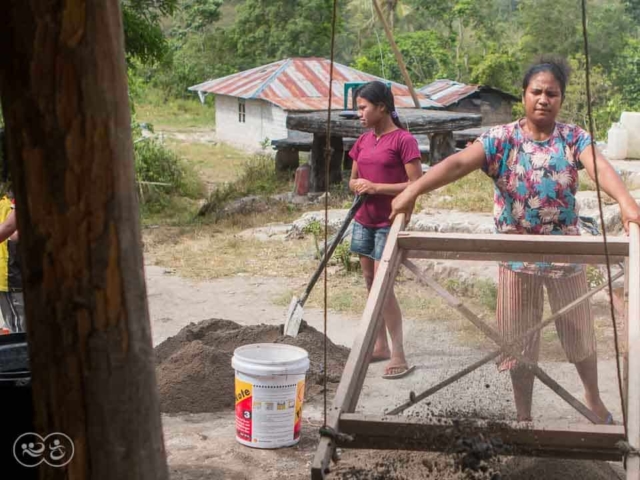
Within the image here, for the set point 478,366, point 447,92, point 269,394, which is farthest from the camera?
point 447,92

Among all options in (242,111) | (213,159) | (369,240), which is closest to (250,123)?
(242,111)

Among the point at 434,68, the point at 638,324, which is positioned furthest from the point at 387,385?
the point at 434,68

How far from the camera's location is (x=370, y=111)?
5.20 meters

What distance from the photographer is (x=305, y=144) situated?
16703 millimetres

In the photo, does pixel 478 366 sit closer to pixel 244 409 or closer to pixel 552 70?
pixel 244 409

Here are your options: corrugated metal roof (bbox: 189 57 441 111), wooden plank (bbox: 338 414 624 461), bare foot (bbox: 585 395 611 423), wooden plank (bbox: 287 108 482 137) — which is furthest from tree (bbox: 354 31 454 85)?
wooden plank (bbox: 338 414 624 461)

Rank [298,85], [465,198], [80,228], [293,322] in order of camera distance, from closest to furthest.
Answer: [80,228], [293,322], [465,198], [298,85]

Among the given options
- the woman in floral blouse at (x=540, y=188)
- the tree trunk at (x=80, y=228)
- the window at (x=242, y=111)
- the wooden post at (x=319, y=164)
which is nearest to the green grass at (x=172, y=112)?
the window at (x=242, y=111)

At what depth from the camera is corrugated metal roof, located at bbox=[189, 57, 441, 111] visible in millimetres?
23234

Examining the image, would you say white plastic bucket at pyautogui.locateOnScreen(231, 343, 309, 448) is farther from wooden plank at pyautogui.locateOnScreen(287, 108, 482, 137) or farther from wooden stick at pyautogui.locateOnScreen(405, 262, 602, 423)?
wooden plank at pyautogui.locateOnScreen(287, 108, 482, 137)

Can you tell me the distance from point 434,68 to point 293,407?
28.0 metres

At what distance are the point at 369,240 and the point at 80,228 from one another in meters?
3.30

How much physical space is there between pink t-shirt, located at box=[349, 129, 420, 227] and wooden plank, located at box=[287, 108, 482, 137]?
7.49m

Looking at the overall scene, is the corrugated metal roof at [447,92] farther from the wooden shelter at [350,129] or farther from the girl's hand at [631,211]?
the girl's hand at [631,211]
